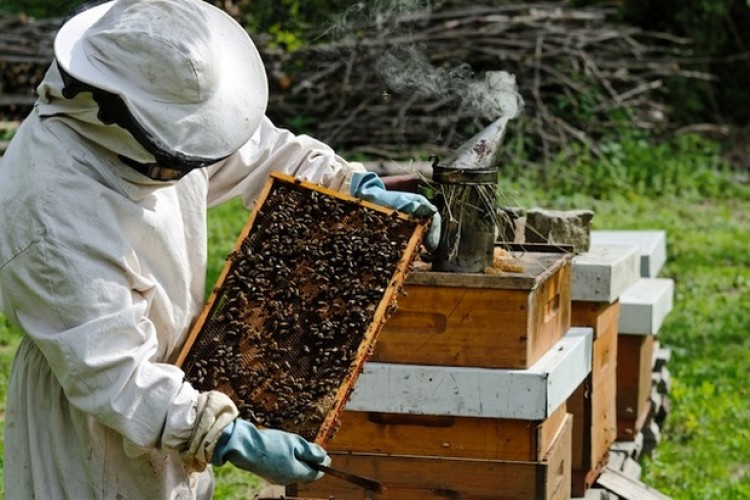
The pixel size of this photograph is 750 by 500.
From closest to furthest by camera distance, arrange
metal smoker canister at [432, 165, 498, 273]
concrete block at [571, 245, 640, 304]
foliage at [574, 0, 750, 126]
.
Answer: metal smoker canister at [432, 165, 498, 273] < concrete block at [571, 245, 640, 304] < foliage at [574, 0, 750, 126]

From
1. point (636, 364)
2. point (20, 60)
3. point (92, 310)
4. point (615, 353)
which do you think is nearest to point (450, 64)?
point (20, 60)

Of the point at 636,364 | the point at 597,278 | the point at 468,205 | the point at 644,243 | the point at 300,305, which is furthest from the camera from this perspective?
the point at 644,243

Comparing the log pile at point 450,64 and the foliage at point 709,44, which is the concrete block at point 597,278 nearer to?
the log pile at point 450,64

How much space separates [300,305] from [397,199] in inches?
15.5

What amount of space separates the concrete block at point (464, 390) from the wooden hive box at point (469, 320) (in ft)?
0.13

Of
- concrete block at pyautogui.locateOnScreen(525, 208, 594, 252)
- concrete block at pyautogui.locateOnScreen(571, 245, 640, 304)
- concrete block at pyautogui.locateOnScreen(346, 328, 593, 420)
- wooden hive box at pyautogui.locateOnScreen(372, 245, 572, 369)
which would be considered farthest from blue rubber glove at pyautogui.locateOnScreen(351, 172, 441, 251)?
concrete block at pyautogui.locateOnScreen(525, 208, 594, 252)

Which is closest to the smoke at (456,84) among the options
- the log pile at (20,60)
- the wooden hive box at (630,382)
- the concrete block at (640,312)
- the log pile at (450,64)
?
the concrete block at (640,312)

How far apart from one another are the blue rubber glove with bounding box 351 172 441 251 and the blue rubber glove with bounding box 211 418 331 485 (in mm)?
722

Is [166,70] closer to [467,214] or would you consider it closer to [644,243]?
[467,214]

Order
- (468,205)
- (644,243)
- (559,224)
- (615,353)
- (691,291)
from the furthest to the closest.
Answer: (691,291) → (644,243) → (615,353) → (559,224) → (468,205)

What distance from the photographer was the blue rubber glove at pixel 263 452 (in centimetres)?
272

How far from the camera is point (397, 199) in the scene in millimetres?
3230

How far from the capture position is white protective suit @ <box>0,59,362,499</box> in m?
2.68

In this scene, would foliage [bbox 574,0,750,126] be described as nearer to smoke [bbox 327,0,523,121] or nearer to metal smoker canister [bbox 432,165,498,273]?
smoke [bbox 327,0,523,121]
